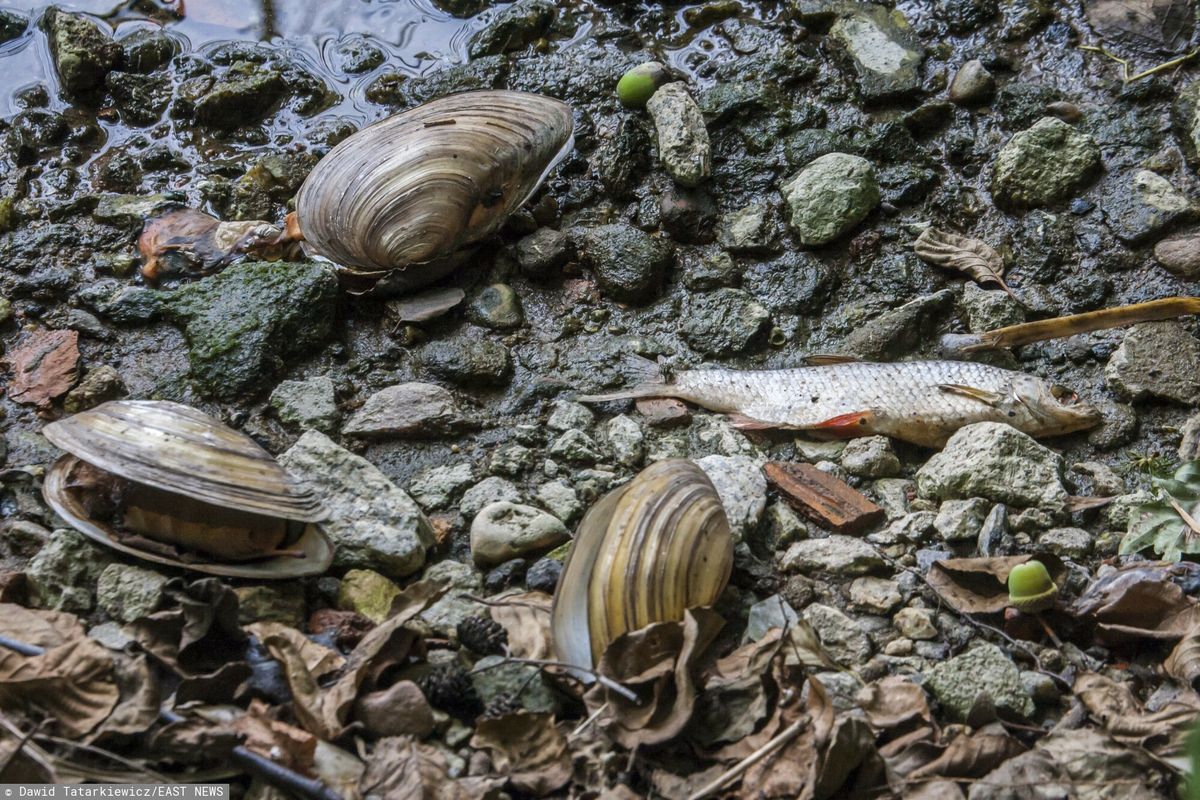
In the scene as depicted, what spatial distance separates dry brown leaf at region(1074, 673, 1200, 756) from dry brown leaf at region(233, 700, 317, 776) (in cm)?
203

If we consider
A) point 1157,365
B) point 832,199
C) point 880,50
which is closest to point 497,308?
point 832,199

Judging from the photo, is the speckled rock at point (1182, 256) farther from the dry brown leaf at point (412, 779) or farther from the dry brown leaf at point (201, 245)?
the dry brown leaf at point (201, 245)

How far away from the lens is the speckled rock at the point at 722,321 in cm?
404

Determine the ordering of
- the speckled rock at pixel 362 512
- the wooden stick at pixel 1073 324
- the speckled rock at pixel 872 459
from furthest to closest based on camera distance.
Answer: the wooden stick at pixel 1073 324, the speckled rock at pixel 872 459, the speckled rock at pixel 362 512

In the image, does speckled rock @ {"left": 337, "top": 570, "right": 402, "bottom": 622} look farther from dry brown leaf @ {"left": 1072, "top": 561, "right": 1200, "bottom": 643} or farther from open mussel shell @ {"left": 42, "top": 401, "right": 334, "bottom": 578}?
dry brown leaf @ {"left": 1072, "top": 561, "right": 1200, "bottom": 643}

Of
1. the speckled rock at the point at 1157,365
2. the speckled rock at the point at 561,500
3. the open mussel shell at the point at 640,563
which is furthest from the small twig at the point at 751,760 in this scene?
the speckled rock at the point at 1157,365

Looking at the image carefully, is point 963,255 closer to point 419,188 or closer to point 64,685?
point 419,188

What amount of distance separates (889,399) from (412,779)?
2186 mm

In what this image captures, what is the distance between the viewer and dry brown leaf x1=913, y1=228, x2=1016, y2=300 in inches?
161

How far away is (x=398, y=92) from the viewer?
16.1ft

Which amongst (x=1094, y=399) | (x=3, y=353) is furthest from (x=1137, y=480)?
(x=3, y=353)

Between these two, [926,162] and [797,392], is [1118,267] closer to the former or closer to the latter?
[926,162]

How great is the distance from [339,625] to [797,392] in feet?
6.07

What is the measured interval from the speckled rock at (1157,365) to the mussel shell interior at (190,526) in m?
2.94
